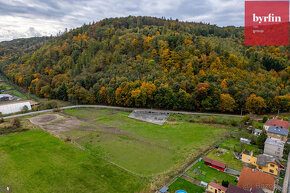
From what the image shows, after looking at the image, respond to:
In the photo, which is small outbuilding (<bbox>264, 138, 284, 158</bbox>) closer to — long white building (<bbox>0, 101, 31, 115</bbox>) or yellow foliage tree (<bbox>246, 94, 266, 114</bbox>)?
yellow foliage tree (<bbox>246, 94, 266, 114</bbox>)

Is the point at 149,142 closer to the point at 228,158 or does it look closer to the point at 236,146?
the point at 228,158

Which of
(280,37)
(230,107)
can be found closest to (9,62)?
(230,107)

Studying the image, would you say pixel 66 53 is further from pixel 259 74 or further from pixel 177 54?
pixel 259 74

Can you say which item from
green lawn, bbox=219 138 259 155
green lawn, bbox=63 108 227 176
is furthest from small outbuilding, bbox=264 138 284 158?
green lawn, bbox=63 108 227 176

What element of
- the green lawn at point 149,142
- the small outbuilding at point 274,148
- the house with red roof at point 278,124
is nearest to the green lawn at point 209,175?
the green lawn at point 149,142

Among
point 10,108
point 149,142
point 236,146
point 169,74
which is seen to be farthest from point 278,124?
point 10,108

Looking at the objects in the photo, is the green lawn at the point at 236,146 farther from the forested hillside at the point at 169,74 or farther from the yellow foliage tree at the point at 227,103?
the forested hillside at the point at 169,74
